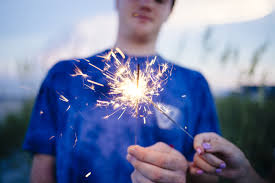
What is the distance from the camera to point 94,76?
715 millimetres

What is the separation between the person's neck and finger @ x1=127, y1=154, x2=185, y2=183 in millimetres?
516

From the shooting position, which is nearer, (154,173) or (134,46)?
(154,173)

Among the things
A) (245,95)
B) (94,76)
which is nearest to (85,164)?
(94,76)

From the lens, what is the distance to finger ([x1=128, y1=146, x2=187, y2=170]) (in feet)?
1.71

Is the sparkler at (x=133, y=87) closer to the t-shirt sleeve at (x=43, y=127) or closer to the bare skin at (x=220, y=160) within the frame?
the bare skin at (x=220, y=160)

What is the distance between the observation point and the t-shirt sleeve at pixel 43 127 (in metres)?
0.70

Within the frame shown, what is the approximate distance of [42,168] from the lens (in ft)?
2.32

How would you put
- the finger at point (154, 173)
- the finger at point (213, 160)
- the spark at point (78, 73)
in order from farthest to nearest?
1. the spark at point (78, 73)
2. the finger at point (213, 160)
3. the finger at point (154, 173)

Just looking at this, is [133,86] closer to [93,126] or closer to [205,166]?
[93,126]

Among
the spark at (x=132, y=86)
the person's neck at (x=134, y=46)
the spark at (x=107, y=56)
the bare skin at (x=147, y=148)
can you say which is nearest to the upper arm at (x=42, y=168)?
the bare skin at (x=147, y=148)

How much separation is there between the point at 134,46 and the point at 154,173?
0.61m

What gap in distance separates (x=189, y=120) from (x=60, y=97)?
0.62 m

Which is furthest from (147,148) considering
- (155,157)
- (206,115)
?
(206,115)

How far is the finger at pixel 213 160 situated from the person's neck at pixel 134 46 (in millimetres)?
553
